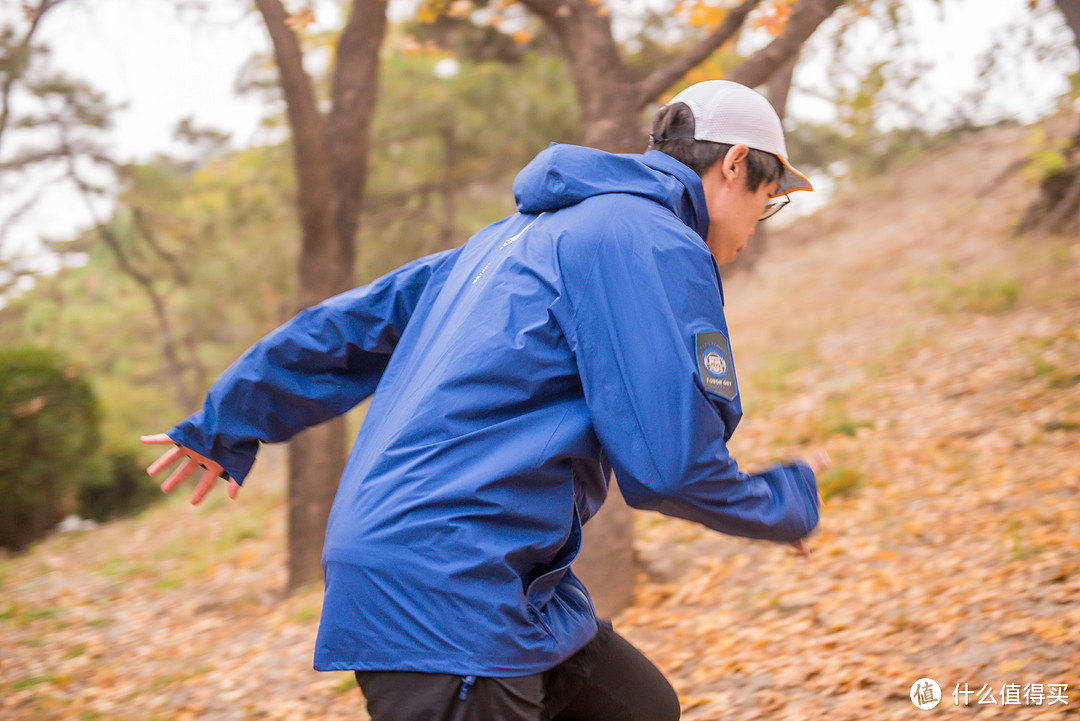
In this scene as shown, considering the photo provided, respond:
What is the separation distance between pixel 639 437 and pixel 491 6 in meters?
6.36

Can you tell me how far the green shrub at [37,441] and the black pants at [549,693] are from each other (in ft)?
27.1

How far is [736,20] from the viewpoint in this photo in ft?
14.1

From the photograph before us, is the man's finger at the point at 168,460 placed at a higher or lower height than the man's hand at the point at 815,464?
higher

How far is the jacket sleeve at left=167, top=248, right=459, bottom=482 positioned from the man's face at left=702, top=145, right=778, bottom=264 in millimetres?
616

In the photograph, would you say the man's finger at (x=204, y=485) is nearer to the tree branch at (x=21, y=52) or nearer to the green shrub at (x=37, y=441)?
the tree branch at (x=21, y=52)

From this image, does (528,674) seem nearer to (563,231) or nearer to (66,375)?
(563,231)

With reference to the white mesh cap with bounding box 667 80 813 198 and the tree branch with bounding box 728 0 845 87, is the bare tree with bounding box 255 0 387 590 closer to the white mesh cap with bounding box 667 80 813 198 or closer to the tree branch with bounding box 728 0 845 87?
the tree branch with bounding box 728 0 845 87

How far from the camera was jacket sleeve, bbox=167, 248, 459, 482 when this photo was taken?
2.04 meters

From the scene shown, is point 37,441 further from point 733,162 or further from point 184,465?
point 733,162

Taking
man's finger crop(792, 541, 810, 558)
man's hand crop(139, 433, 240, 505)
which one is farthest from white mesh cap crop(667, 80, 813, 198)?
man's hand crop(139, 433, 240, 505)

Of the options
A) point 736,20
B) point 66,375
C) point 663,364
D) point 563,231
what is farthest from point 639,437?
point 66,375

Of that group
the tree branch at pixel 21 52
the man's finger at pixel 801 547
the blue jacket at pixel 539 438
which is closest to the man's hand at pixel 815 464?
the man's finger at pixel 801 547

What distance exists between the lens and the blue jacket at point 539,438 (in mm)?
1458

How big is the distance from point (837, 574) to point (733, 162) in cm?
318
